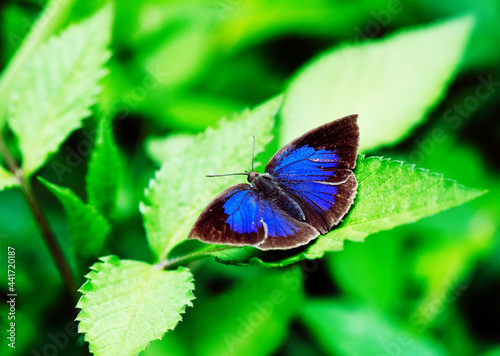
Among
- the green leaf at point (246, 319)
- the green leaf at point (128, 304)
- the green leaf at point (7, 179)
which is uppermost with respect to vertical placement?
the green leaf at point (7, 179)

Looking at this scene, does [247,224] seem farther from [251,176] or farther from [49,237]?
[49,237]

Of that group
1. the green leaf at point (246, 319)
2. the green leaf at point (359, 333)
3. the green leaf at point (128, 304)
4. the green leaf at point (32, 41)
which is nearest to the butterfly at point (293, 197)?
the green leaf at point (128, 304)

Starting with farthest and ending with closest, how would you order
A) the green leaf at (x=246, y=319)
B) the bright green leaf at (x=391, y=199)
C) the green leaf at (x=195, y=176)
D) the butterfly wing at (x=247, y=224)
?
the green leaf at (x=246, y=319) < the green leaf at (x=195, y=176) < the butterfly wing at (x=247, y=224) < the bright green leaf at (x=391, y=199)

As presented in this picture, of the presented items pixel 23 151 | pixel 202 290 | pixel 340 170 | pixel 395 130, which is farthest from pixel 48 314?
pixel 395 130

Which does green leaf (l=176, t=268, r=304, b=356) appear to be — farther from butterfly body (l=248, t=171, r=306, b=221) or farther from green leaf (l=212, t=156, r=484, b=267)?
green leaf (l=212, t=156, r=484, b=267)

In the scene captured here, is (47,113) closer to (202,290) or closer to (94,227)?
(94,227)

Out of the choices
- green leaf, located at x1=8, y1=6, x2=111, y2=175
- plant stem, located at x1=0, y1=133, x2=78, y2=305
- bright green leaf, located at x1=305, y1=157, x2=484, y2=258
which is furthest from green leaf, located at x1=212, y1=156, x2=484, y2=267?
green leaf, located at x1=8, y1=6, x2=111, y2=175

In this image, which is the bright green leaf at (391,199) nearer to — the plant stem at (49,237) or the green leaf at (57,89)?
the plant stem at (49,237)

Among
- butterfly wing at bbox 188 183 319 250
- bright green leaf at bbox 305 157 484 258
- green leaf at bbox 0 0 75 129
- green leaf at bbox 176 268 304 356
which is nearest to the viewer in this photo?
bright green leaf at bbox 305 157 484 258
